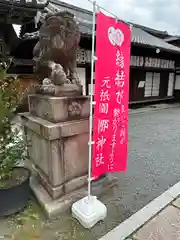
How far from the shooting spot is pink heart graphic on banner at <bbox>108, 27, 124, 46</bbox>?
1886 mm

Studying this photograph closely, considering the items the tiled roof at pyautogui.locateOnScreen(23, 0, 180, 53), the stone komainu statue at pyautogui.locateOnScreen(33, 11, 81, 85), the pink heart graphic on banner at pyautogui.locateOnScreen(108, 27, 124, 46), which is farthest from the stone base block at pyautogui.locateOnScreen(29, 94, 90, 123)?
the tiled roof at pyautogui.locateOnScreen(23, 0, 180, 53)

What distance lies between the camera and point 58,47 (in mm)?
2307

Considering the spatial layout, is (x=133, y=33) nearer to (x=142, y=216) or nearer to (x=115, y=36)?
(x=115, y=36)

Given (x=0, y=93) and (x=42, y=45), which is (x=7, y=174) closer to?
(x=0, y=93)

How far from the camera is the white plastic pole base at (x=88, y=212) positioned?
6.84 feet

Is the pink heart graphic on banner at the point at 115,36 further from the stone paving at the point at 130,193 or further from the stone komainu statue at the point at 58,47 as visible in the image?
the stone paving at the point at 130,193

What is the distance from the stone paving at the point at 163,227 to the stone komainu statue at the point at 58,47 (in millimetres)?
1855

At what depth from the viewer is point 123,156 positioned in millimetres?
2404

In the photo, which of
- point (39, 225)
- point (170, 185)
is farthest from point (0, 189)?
point (170, 185)

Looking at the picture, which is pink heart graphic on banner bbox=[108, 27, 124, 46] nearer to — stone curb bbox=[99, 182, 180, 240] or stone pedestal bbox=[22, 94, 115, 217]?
stone pedestal bbox=[22, 94, 115, 217]

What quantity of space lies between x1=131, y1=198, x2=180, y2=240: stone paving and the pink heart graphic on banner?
196 centimetres

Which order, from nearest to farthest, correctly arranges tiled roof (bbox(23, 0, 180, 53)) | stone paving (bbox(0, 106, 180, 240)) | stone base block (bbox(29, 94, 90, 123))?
stone paving (bbox(0, 106, 180, 240))
stone base block (bbox(29, 94, 90, 123))
tiled roof (bbox(23, 0, 180, 53))

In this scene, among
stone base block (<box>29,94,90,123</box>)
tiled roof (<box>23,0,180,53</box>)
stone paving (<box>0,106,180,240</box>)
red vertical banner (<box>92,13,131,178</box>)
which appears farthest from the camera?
tiled roof (<box>23,0,180,53</box>)

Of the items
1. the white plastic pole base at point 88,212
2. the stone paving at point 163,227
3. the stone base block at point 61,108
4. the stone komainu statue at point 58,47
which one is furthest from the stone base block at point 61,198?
the stone komainu statue at point 58,47
